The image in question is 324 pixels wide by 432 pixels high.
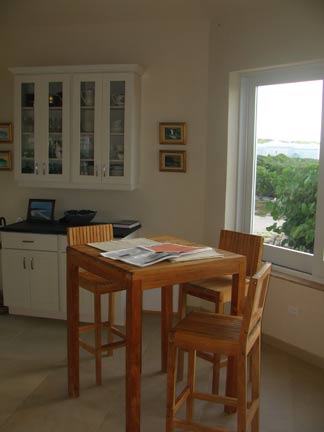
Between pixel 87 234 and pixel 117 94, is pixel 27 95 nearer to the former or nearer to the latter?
pixel 117 94

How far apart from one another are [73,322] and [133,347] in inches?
29.5

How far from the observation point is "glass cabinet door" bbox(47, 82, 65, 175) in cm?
412

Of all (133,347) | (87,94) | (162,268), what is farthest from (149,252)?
(87,94)

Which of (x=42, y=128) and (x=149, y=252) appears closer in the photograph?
(x=149, y=252)

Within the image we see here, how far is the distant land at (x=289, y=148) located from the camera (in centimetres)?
346

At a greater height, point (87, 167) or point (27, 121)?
point (27, 121)

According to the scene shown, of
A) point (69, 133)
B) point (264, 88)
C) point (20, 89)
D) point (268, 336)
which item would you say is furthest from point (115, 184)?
point (268, 336)

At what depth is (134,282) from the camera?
2.16m

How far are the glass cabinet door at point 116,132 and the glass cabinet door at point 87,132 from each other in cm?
15

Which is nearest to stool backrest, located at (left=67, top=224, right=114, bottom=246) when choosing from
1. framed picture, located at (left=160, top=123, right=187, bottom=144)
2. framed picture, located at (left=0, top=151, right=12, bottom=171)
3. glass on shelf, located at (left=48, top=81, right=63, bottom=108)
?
framed picture, located at (left=160, top=123, right=187, bottom=144)

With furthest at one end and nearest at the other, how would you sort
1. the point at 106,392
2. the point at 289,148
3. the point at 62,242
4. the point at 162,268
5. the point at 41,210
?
the point at 41,210, the point at 62,242, the point at 289,148, the point at 106,392, the point at 162,268

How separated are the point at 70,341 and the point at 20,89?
94.2 inches

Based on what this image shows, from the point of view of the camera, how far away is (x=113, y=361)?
11.1ft

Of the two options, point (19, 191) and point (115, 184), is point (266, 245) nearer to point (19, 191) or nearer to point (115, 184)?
point (115, 184)
